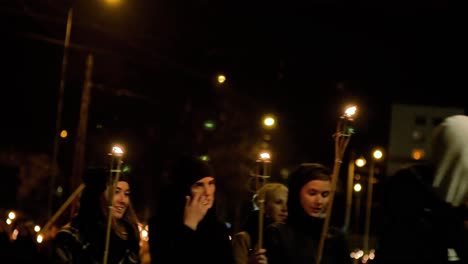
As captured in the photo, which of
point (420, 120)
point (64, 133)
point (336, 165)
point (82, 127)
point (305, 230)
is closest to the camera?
point (336, 165)

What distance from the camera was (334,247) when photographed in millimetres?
5828

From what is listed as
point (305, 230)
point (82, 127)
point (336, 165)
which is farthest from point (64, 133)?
point (336, 165)

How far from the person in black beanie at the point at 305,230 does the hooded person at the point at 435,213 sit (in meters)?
2.20

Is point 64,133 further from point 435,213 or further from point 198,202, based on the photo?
point 435,213

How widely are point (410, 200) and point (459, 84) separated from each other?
4865cm

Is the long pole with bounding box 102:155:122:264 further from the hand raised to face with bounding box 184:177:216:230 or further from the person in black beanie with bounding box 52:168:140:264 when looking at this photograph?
the hand raised to face with bounding box 184:177:216:230

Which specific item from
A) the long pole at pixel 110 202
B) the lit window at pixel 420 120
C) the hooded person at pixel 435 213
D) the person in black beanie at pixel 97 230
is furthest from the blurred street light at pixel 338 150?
the lit window at pixel 420 120

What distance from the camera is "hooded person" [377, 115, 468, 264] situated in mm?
3377

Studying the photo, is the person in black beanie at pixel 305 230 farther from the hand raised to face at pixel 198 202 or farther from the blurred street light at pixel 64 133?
the blurred street light at pixel 64 133

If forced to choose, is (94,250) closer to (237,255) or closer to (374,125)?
(237,255)

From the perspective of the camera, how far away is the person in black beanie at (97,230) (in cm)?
617

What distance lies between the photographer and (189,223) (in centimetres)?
553

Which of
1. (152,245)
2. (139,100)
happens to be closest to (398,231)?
(152,245)

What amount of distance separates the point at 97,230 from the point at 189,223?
1080mm
